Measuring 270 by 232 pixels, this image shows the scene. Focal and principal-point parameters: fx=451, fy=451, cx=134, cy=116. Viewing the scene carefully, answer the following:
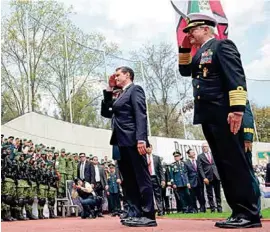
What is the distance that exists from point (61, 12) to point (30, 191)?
13.1m

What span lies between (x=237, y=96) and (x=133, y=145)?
3.93ft

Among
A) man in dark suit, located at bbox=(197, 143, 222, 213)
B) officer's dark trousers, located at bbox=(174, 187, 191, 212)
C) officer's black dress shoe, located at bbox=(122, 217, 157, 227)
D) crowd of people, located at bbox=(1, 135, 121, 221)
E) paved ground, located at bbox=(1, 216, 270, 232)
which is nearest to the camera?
paved ground, located at bbox=(1, 216, 270, 232)

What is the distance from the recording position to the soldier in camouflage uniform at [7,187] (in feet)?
27.9

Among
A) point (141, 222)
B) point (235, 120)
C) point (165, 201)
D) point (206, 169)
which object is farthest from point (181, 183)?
point (235, 120)

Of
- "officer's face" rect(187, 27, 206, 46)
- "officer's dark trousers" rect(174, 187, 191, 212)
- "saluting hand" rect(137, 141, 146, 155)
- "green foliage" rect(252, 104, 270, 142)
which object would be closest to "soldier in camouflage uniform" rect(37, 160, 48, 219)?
"officer's dark trousers" rect(174, 187, 191, 212)

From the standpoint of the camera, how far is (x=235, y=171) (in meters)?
3.09

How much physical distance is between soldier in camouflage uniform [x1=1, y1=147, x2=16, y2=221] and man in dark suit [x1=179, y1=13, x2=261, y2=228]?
20.0ft

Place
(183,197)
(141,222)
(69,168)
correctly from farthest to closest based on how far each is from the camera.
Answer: (69,168), (183,197), (141,222)

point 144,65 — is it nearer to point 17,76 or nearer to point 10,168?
point 17,76

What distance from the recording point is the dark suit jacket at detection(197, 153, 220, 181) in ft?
32.2

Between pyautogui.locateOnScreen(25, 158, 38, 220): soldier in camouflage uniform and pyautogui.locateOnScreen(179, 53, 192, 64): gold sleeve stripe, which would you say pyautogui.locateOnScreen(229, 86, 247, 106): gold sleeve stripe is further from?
pyautogui.locateOnScreen(25, 158, 38, 220): soldier in camouflage uniform

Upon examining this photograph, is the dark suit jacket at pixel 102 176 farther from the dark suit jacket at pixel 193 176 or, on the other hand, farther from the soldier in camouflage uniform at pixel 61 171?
the dark suit jacket at pixel 193 176

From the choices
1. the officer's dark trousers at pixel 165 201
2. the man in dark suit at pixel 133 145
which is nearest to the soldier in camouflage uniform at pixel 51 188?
the officer's dark trousers at pixel 165 201

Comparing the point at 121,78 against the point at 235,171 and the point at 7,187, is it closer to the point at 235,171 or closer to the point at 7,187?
the point at 235,171
